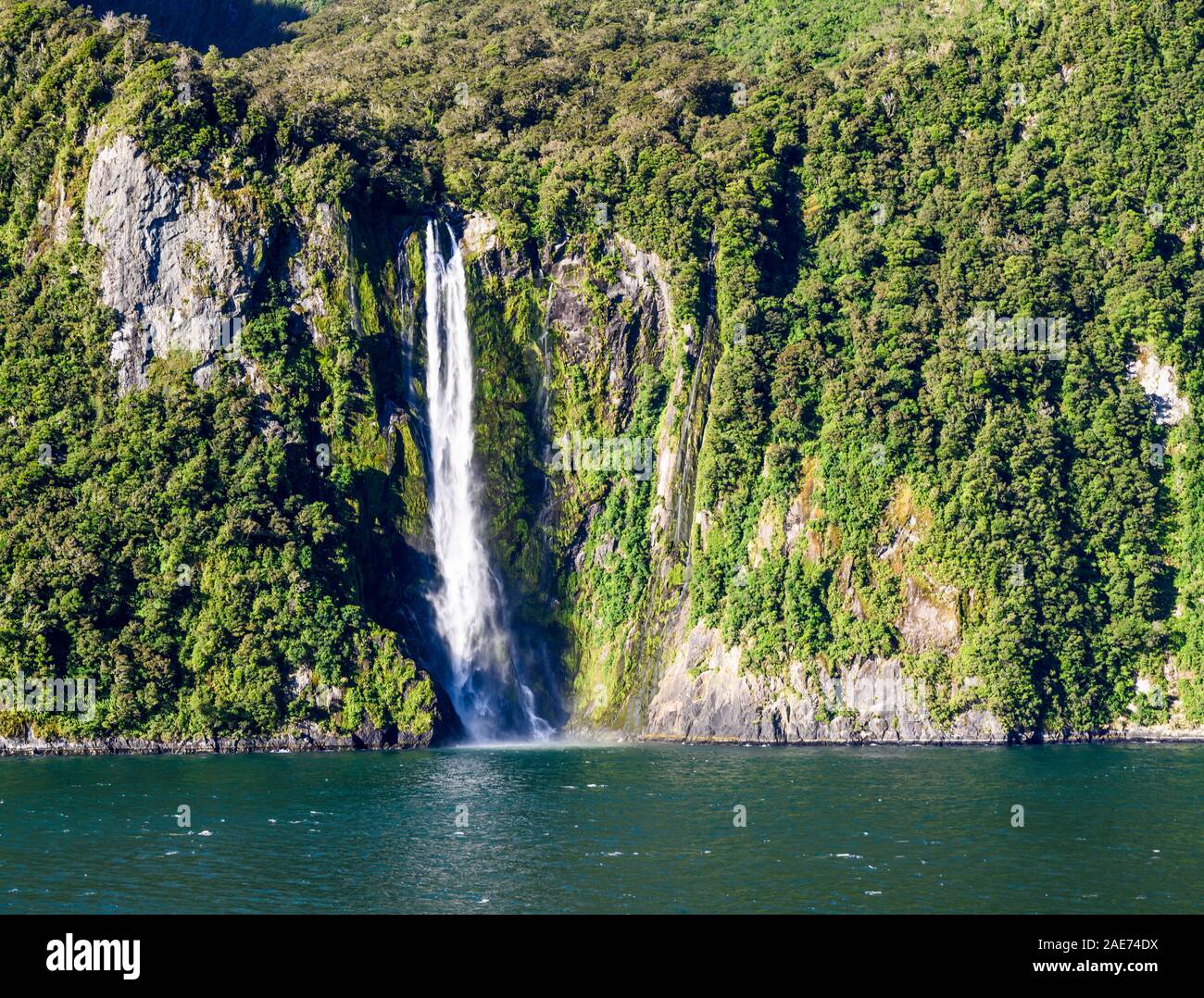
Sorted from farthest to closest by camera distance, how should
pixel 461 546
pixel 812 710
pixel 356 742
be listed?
1. pixel 461 546
2. pixel 812 710
3. pixel 356 742

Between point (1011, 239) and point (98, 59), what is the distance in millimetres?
53813

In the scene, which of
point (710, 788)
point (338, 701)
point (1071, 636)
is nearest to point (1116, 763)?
point (1071, 636)

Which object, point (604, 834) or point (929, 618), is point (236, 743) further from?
point (929, 618)

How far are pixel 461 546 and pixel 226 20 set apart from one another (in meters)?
70.0

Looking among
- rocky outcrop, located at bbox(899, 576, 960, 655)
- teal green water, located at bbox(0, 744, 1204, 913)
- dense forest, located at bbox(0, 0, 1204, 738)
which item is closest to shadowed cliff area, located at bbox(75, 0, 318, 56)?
dense forest, located at bbox(0, 0, 1204, 738)

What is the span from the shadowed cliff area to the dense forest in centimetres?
Answer: 3409

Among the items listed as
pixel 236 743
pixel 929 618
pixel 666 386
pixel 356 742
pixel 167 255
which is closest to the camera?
pixel 236 743

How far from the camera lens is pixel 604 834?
1758 inches

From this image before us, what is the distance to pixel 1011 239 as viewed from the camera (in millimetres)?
83625

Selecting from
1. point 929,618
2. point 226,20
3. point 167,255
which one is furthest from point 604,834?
point 226,20

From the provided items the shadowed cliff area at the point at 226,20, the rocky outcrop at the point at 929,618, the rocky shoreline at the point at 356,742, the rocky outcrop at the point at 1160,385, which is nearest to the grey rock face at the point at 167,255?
the rocky shoreline at the point at 356,742

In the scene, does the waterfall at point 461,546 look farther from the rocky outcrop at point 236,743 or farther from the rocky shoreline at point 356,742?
the rocky outcrop at point 236,743

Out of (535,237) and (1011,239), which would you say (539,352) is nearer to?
(535,237)

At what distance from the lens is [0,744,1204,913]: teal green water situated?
3678 cm
